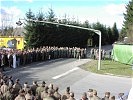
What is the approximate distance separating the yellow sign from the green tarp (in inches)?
484

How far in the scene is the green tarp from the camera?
45094 millimetres

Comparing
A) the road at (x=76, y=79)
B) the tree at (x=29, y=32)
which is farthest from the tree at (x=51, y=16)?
the road at (x=76, y=79)

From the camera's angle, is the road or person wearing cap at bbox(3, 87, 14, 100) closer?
person wearing cap at bbox(3, 87, 14, 100)

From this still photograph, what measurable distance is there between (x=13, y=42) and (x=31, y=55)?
845cm

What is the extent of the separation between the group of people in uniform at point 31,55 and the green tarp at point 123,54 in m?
4.87

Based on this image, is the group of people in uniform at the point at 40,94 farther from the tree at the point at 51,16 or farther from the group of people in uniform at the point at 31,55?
the tree at the point at 51,16

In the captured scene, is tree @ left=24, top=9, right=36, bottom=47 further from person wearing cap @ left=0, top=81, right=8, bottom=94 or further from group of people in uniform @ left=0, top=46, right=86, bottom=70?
person wearing cap @ left=0, top=81, right=8, bottom=94

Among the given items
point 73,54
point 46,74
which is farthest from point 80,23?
point 46,74

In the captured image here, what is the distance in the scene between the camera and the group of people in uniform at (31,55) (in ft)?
120

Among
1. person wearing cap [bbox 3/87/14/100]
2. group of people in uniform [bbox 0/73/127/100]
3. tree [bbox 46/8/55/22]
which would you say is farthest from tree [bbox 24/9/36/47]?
person wearing cap [bbox 3/87/14/100]

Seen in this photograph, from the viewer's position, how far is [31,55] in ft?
140

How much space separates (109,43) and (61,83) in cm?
9317

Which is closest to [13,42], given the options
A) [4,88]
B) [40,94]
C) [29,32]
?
[29,32]

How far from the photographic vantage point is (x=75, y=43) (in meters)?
78.4
